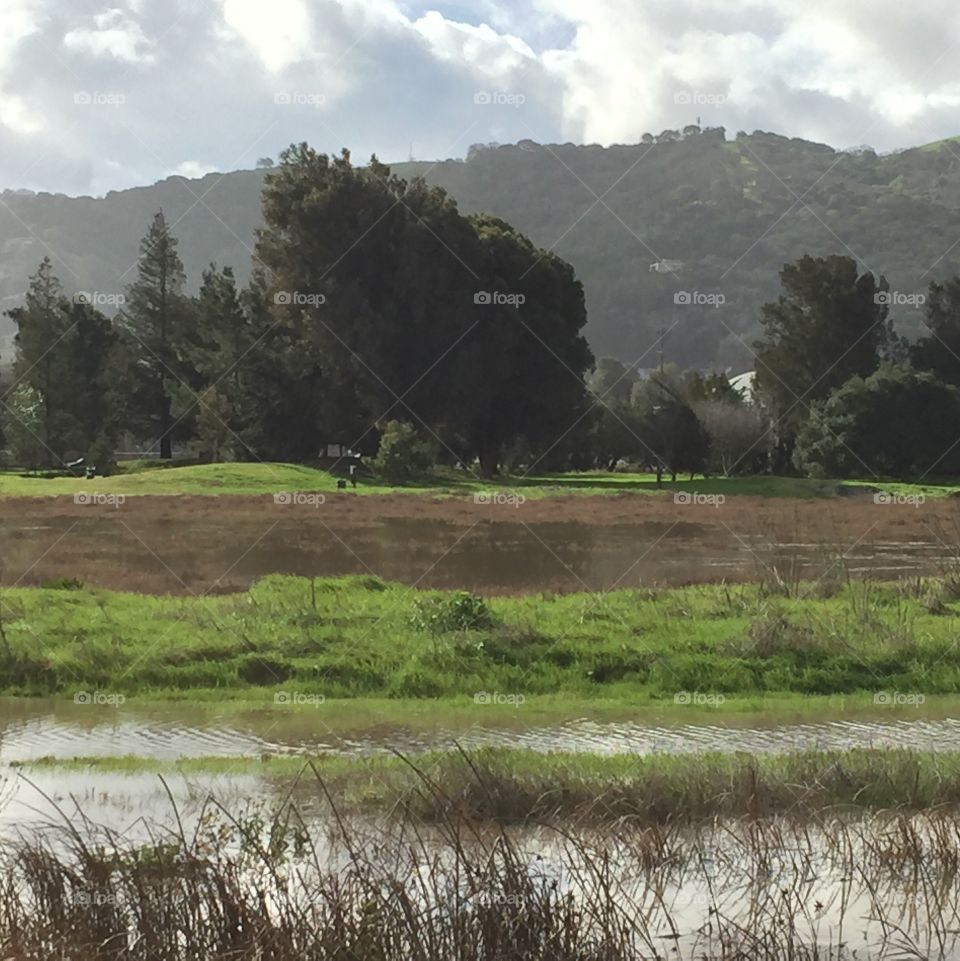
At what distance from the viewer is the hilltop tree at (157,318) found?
9012 cm

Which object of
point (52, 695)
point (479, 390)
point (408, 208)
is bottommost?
point (52, 695)

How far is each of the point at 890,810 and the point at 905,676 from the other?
289 inches

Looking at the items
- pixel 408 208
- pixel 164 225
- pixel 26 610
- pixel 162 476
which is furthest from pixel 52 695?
pixel 164 225

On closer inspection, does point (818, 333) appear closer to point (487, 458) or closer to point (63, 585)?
point (487, 458)

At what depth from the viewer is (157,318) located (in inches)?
3686

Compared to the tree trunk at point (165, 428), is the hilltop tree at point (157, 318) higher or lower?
higher

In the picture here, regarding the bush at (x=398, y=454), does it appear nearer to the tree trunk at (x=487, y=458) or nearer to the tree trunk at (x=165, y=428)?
the tree trunk at (x=487, y=458)

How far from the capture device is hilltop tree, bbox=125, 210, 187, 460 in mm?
90125

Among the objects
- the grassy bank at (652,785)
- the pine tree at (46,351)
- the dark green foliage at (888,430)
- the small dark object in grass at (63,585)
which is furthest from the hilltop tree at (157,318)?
the grassy bank at (652,785)

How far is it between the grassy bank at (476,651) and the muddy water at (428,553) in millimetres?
4094

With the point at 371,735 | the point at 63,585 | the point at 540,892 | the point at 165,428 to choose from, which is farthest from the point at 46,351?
the point at 540,892

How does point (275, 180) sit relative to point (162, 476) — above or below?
above

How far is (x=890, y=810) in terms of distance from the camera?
28.7 ft

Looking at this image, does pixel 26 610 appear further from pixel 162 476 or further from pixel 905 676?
pixel 162 476
